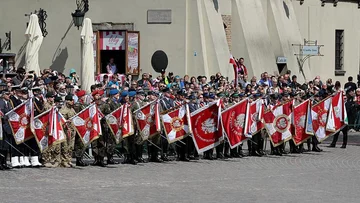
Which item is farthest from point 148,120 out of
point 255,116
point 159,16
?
point 159,16

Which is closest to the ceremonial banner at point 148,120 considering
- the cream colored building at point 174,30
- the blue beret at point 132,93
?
the blue beret at point 132,93

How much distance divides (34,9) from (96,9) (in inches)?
98.9

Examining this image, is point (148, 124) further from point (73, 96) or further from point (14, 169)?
point (14, 169)

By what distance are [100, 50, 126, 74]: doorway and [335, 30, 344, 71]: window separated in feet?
49.6

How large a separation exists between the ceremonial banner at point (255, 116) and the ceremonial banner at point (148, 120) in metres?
2.60

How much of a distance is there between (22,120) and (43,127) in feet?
1.50

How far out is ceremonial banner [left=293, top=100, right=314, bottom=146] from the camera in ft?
84.6

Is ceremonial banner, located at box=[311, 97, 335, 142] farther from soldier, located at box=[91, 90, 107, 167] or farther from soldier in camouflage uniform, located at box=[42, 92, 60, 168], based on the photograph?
soldier in camouflage uniform, located at box=[42, 92, 60, 168]

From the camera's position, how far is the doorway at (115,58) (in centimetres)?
3706

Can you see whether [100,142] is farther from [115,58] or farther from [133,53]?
[115,58]

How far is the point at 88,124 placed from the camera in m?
21.6

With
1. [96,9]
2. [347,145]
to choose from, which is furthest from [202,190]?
[96,9]

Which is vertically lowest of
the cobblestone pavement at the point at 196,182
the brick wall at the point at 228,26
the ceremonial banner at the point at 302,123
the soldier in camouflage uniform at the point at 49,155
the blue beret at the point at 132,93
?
the cobblestone pavement at the point at 196,182

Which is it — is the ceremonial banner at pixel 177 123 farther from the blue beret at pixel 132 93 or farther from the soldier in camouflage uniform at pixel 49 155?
the soldier in camouflage uniform at pixel 49 155
